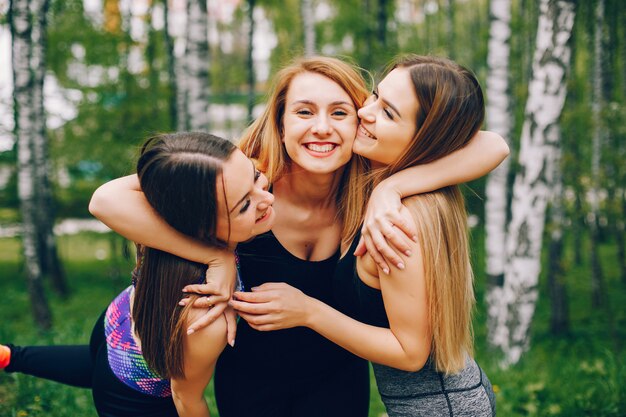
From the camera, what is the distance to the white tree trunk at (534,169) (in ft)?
16.7

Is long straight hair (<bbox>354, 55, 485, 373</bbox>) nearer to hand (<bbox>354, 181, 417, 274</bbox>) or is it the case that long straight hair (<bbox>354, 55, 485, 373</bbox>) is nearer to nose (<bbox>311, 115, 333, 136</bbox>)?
hand (<bbox>354, 181, 417, 274</bbox>)

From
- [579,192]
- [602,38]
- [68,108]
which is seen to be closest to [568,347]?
[579,192]

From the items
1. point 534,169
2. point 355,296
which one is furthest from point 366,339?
point 534,169

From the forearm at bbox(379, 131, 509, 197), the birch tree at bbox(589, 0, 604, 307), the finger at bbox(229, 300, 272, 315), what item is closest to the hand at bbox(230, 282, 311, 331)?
the finger at bbox(229, 300, 272, 315)

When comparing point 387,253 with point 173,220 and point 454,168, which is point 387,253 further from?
point 173,220

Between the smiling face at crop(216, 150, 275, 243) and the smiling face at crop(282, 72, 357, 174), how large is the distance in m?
0.33

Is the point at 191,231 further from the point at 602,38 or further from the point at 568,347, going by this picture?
the point at 602,38

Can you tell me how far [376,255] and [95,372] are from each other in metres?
1.34

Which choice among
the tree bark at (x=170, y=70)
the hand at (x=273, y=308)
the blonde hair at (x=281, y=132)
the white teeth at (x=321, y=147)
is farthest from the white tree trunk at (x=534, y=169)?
the tree bark at (x=170, y=70)

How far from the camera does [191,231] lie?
87.0 inches

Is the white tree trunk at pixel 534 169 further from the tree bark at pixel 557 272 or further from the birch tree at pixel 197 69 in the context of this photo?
the birch tree at pixel 197 69

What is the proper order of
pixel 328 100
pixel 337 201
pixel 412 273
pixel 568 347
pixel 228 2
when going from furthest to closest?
1. pixel 228 2
2. pixel 568 347
3. pixel 337 201
4. pixel 328 100
5. pixel 412 273

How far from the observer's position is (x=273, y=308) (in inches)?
86.1

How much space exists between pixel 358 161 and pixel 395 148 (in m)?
0.39
